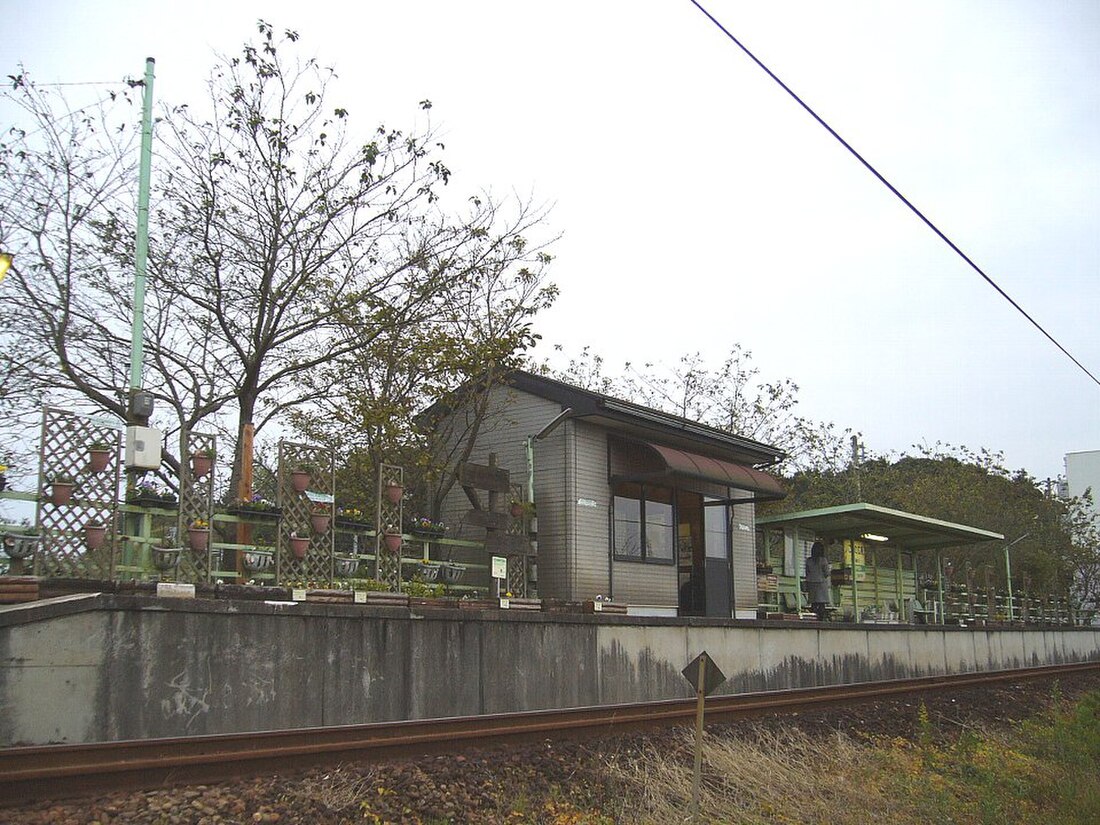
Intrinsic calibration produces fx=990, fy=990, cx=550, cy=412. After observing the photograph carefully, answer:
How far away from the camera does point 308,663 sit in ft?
31.0

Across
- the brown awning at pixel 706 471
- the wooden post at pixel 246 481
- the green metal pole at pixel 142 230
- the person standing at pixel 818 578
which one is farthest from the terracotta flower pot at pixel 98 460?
the person standing at pixel 818 578

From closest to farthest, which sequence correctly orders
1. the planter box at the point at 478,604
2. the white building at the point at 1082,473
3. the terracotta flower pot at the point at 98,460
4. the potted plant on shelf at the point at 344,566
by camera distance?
the terracotta flower pot at the point at 98,460 < the potted plant on shelf at the point at 344,566 < the planter box at the point at 478,604 < the white building at the point at 1082,473

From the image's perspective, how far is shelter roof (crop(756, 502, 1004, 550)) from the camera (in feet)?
68.9

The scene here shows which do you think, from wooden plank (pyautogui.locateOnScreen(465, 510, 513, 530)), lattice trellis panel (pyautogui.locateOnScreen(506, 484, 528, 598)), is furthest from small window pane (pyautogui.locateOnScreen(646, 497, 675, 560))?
wooden plank (pyautogui.locateOnScreen(465, 510, 513, 530))

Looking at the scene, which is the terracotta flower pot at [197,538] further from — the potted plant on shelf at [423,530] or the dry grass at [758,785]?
the dry grass at [758,785]

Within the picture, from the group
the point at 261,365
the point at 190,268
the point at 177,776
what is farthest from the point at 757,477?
the point at 177,776

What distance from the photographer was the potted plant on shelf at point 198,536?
33.6 ft

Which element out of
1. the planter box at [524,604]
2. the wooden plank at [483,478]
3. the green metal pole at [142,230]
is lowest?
the planter box at [524,604]

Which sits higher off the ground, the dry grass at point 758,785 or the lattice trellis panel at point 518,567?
the lattice trellis panel at point 518,567

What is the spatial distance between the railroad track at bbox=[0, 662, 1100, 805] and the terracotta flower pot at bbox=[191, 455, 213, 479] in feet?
10.4

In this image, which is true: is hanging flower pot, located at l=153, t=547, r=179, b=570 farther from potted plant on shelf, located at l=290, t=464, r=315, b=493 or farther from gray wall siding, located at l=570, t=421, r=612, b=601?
gray wall siding, located at l=570, t=421, r=612, b=601

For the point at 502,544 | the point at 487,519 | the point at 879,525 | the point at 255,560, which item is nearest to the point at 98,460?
the point at 255,560

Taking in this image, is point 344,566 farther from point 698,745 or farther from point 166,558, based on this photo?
point 698,745

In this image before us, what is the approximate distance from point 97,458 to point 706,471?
10.9 m
